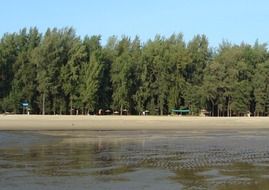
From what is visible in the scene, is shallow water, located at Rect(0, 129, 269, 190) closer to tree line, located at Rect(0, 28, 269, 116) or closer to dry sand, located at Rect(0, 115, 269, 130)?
dry sand, located at Rect(0, 115, 269, 130)

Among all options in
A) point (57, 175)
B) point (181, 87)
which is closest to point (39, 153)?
point (57, 175)

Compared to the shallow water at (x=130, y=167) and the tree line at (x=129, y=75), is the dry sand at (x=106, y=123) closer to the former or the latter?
the tree line at (x=129, y=75)

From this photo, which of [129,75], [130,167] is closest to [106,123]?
[129,75]

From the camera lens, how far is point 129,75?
279ft

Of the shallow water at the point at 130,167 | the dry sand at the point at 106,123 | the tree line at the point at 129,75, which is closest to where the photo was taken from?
the shallow water at the point at 130,167

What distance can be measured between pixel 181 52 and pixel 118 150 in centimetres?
6318

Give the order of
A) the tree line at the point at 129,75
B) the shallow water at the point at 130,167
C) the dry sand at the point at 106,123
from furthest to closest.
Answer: the tree line at the point at 129,75, the dry sand at the point at 106,123, the shallow water at the point at 130,167

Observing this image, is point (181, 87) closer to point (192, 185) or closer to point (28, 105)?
point (28, 105)

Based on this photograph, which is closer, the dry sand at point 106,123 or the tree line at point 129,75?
the dry sand at point 106,123

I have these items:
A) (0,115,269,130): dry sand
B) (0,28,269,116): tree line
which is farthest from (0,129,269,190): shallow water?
(0,28,269,116): tree line

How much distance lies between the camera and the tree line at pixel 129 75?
80000 millimetres

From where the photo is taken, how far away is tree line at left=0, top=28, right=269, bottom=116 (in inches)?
3150

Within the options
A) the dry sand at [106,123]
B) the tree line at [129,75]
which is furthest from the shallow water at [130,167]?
the tree line at [129,75]

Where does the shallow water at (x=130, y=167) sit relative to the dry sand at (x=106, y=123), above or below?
below
